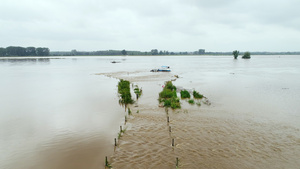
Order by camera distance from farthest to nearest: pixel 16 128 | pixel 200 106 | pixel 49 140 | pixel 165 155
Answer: pixel 200 106
pixel 16 128
pixel 49 140
pixel 165 155

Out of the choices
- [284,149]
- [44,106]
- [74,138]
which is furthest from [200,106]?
[44,106]

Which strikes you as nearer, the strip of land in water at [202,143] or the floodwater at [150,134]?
the strip of land in water at [202,143]

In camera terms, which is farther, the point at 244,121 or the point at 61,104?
the point at 61,104

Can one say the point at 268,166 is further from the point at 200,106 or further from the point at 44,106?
the point at 44,106

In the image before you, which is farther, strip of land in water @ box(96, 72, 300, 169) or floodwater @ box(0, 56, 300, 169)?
floodwater @ box(0, 56, 300, 169)

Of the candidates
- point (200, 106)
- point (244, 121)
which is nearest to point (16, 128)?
point (200, 106)

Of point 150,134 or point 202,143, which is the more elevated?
point 150,134

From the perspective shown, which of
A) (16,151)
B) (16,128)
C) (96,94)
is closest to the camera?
(16,151)

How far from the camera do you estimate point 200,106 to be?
2259 centimetres

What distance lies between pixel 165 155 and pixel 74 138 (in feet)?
24.8

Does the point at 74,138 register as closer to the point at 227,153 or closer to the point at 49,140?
the point at 49,140

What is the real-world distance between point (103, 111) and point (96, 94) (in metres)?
9.11

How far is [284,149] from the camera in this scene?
42.3 feet

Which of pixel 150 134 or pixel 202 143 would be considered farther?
pixel 150 134
